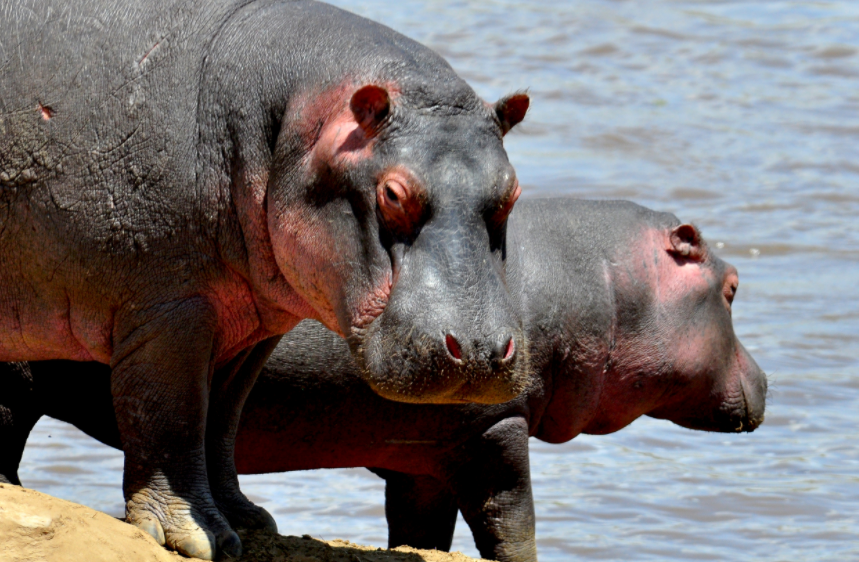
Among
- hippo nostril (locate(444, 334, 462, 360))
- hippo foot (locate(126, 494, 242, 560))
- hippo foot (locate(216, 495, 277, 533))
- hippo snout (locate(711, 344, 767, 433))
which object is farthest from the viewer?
hippo snout (locate(711, 344, 767, 433))

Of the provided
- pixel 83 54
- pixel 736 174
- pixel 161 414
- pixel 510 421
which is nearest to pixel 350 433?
pixel 510 421

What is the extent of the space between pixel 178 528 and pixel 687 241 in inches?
154

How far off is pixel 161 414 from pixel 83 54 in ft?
4.23

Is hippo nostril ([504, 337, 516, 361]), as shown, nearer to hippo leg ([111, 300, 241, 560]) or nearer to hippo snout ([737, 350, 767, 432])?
hippo leg ([111, 300, 241, 560])

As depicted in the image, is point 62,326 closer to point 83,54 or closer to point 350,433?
point 83,54

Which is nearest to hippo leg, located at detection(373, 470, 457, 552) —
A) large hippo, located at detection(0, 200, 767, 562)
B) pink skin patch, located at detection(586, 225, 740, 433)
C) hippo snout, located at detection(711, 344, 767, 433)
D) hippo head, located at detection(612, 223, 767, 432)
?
large hippo, located at detection(0, 200, 767, 562)

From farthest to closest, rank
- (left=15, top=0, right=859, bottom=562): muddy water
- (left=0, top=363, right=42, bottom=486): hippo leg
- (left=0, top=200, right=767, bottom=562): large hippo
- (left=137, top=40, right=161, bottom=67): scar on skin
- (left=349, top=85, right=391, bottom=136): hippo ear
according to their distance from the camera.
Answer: (left=15, top=0, right=859, bottom=562): muddy water
(left=0, top=200, right=767, bottom=562): large hippo
(left=0, top=363, right=42, bottom=486): hippo leg
(left=137, top=40, right=161, bottom=67): scar on skin
(left=349, top=85, right=391, bottom=136): hippo ear

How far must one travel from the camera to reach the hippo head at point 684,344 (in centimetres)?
778

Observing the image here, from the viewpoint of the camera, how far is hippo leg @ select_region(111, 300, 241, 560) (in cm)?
504

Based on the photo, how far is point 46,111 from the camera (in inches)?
202

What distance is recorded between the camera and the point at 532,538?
7.14 meters

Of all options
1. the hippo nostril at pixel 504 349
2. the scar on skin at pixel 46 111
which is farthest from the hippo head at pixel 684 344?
the scar on skin at pixel 46 111

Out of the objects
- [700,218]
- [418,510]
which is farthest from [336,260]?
[700,218]

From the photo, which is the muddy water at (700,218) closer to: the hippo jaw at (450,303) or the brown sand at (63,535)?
the hippo jaw at (450,303)
